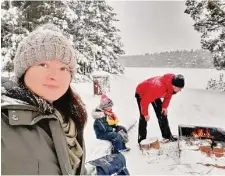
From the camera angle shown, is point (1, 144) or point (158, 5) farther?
point (158, 5)

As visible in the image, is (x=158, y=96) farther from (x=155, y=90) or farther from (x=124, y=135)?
(x=124, y=135)

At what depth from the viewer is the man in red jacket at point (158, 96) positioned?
1175 mm

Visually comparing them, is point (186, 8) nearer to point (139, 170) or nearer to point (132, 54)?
point (132, 54)

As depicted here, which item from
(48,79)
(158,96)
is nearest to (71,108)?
(48,79)

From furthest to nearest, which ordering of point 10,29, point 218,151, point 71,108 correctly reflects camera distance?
point 218,151, point 10,29, point 71,108

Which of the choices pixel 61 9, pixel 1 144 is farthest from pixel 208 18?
pixel 1 144

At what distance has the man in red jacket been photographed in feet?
3.85

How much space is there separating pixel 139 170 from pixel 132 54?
1.41ft

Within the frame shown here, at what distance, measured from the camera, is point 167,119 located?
1198 millimetres

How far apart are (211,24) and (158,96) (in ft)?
1.07

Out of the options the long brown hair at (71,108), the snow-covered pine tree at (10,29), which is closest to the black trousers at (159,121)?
the long brown hair at (71,108)

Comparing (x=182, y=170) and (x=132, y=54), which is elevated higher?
(x=132, y=54)

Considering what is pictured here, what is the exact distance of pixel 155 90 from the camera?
1197mm

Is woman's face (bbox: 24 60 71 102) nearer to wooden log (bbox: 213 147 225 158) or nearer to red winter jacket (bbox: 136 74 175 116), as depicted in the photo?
red winter jacket (bbox: 136 74 175 116)
